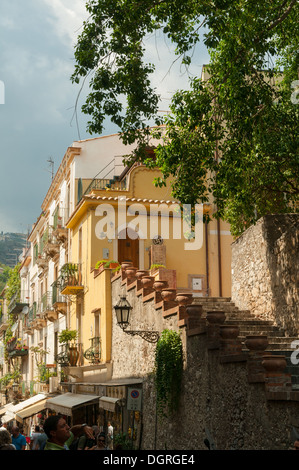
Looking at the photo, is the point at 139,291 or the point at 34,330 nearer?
the point at 139,291

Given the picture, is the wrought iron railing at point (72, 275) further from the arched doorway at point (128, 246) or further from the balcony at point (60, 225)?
the balcony at point (60, 225)

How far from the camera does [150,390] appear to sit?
15781mm

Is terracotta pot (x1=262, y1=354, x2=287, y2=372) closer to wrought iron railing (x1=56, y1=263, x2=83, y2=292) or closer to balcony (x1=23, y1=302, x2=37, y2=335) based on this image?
wrought iron railing (x1=56, y1=263, x2=83, y2=292)

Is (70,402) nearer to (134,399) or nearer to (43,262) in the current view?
(134,399)

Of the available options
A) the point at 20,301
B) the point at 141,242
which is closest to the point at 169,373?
the point at 141,242

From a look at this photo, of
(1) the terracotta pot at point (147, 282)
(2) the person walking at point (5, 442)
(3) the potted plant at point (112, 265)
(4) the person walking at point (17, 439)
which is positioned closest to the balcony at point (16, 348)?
(3) the potted plant at point (112, 265)

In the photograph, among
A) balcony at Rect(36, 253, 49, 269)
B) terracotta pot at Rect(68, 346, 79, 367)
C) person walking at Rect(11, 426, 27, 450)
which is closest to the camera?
person walking at Rect(11, 426, 27, 450)

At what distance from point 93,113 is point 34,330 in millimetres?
28279

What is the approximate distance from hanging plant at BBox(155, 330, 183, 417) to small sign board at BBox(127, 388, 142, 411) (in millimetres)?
1616

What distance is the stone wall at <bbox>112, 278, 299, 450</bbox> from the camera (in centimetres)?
955

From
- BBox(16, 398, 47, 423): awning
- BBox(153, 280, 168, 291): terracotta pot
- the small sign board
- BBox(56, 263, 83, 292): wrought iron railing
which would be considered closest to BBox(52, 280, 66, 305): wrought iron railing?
→ BBox(56, 263, 83, 292): wrought iron railing
